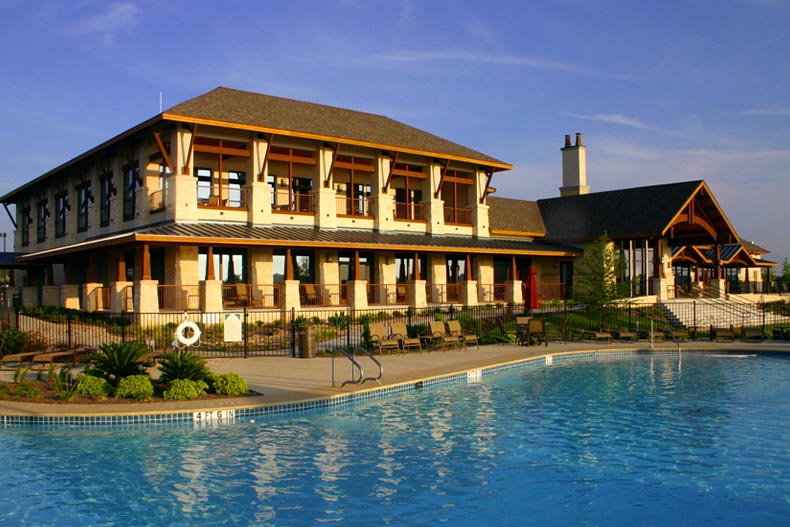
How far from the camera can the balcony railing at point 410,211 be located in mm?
38841

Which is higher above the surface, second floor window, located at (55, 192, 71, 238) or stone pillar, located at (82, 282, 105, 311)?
second floor window, located at (55, 192, 71, 238)

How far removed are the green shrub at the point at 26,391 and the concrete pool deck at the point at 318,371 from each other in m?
0.37

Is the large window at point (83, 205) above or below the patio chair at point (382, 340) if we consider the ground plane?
above

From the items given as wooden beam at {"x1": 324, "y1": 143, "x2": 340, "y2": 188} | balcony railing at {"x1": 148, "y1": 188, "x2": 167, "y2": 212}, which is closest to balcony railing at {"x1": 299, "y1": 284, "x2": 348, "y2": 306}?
wooden beam at {"x1": 324, "y1": 143, "x2": 340, "y2": 188}

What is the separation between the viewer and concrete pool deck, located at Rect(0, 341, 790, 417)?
1289 cm

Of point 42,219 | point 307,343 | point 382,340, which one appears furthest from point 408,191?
point 42,219

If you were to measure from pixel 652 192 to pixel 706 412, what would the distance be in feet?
96.6

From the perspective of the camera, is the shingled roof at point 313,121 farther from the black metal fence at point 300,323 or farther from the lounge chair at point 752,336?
the lounge chair at point 752,336

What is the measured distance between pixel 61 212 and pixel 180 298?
1844cm

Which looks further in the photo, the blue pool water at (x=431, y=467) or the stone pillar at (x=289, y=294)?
the stone pillar at (x=289, y=294)

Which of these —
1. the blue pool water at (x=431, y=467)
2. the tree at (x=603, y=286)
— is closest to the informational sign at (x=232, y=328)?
the blue pool water at (x=431, y=467)

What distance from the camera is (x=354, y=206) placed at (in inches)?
1489

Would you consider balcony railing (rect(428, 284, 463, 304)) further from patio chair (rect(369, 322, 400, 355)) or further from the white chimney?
the white chimney

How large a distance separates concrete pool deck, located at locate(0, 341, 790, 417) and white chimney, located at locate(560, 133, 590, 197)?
1013 inches
